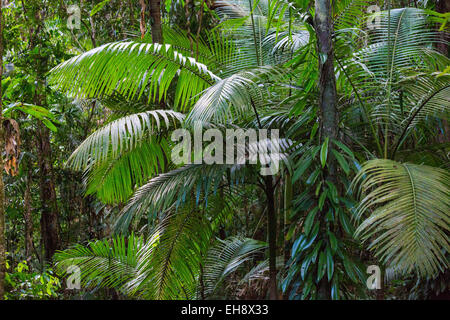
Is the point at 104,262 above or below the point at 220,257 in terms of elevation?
above

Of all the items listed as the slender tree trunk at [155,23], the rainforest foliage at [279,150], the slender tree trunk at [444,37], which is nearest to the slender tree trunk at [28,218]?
the rainforest foliage at [279,150]

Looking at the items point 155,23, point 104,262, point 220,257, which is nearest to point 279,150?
point 220,257

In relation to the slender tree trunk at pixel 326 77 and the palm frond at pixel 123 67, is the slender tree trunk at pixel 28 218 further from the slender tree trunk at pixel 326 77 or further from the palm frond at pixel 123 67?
the slender tree trunk at pixel 326 77

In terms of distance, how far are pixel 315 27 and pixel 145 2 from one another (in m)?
1.73

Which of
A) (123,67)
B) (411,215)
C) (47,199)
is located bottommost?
(47,199)

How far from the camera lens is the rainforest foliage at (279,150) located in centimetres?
264

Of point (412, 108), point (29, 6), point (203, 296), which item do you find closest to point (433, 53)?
point (412, 108)

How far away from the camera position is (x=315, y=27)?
2824 mm

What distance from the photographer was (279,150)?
292 centimetres

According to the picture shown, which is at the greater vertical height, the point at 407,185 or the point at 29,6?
the point at 29,6

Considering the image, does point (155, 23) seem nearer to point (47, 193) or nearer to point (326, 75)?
point (326, 75)

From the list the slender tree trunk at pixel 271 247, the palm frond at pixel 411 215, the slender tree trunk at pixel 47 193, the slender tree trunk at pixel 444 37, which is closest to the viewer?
the palm frond at pixel 411 215

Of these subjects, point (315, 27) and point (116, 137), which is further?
point (116, 137)
